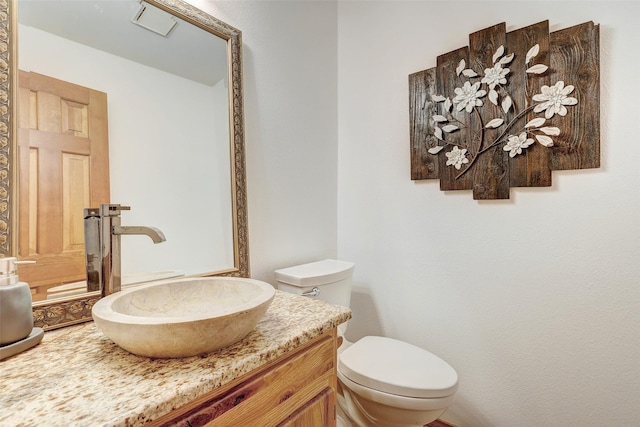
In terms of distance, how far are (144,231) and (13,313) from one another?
0.29m

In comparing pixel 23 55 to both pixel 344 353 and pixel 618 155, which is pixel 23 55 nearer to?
pixel 344 353

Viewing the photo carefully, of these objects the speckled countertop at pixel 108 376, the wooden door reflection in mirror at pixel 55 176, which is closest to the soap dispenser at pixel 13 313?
the speckled countertop at pixel 108 376

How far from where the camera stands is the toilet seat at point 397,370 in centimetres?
103

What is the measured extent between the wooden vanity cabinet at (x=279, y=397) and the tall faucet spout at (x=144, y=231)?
16.6 inches

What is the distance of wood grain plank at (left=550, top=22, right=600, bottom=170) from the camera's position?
1033 millimetres

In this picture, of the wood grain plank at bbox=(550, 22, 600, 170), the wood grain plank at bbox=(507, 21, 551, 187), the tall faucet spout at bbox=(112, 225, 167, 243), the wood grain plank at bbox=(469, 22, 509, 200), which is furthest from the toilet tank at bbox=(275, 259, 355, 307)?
the wood grain plank at bbox=(550, 22, 600, 170)

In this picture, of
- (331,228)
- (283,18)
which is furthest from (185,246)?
(283,18)

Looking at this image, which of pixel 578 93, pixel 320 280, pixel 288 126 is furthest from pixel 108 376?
pixel 578 93

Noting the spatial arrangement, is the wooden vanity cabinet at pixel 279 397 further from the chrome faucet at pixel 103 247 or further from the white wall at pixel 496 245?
the white wall at pixel 496 245

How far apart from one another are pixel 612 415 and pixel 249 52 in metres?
2.00

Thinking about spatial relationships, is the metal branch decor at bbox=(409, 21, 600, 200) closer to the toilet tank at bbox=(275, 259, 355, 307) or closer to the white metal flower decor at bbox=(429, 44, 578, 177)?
the white metal flower decor at bbox=(429, 44, 578, 177)

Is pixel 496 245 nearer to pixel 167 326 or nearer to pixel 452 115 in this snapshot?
pixel 452 115

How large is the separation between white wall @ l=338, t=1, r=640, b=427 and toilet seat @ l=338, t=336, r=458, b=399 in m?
0.30

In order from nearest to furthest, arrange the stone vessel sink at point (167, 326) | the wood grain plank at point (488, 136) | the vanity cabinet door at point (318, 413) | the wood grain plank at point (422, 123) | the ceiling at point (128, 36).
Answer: the stone vessel sink at point (167, 326) < the vanity cabinet door at point (318, 413) < the ceiling at point (128, 36) < the wood grain plank at point (488, 136) < the wood grain plank at point (422, 123)
